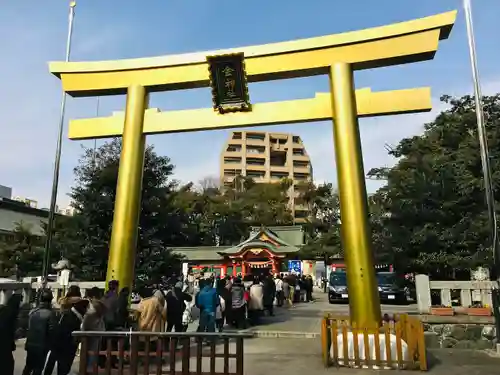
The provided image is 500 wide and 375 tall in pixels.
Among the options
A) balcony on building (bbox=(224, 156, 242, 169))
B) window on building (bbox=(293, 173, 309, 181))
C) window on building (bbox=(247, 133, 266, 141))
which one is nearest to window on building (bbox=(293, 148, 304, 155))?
window on building (bbox=(293, 173, 309, 181))

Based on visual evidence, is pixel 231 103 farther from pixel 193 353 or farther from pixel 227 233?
pixel 227 233

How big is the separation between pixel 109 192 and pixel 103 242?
2084mm

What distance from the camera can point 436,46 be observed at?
8820mm

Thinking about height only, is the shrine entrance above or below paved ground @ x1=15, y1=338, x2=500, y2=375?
above

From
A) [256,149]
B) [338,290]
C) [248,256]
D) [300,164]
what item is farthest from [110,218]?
[300,164]

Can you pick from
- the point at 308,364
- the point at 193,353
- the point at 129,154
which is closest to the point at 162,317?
the point at 193,353

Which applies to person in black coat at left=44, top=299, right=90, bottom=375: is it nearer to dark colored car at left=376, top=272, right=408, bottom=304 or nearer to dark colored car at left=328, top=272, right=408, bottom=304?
dark colored car at left=328, top=272, right=408, bottom=304

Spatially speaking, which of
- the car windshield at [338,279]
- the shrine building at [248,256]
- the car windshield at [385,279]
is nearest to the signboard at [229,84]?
the car windshield at [385,279]

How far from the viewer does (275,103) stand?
9594 mm

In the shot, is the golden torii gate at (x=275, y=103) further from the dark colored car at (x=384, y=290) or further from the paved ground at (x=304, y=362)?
the dark colored car at (x=384, y=290)

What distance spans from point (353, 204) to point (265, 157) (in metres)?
69.5

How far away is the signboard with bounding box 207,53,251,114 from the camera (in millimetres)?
9633

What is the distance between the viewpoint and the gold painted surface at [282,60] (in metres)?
8.90

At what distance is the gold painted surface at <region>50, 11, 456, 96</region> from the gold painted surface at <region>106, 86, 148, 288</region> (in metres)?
0.59
